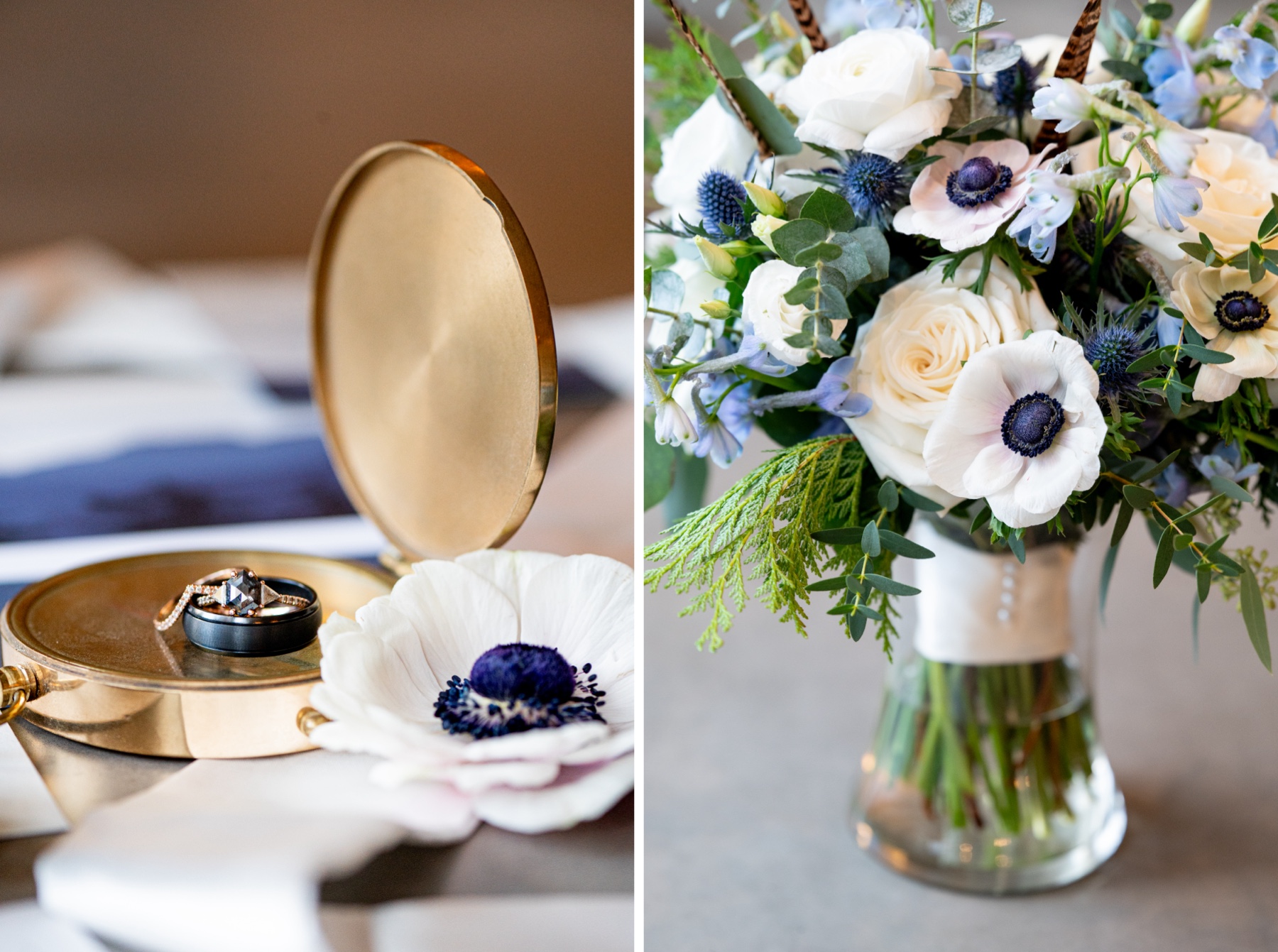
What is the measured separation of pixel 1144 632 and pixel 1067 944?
371mm

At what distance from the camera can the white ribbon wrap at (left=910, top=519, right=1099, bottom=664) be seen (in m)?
0.54

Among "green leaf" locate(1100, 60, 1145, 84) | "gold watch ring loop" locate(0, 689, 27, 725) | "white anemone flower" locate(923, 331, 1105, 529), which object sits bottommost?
"gold watch ring loop" locate(0, 689, 27, 725)

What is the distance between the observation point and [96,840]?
1.36 feet

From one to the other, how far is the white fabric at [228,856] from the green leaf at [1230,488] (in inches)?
12.6

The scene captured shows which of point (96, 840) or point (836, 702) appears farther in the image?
point (836, 702)

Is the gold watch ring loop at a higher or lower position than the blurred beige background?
lower

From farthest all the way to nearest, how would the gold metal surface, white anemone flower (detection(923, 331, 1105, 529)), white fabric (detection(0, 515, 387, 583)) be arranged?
white fabric (detection(0, 515, 387, 583)) → the gold metal surface → white anemone flower (detection(923, 331, 1105, 529))

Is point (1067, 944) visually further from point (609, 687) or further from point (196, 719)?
point (196, 719)

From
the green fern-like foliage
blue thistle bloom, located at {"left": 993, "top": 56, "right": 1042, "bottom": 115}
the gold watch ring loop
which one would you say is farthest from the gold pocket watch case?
blue thistle bloom, located at {"left": 993, "top": 56, "right": 1042, "bottom": 115}

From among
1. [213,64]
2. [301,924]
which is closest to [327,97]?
[213,64]

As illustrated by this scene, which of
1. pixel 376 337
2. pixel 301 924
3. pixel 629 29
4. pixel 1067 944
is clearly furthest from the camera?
pixel 629 29

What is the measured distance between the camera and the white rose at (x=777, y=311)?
1.26ft

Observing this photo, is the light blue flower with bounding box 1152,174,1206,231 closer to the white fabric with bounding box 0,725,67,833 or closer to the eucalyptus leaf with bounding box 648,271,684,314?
the eucalyptus leaf with bounding box 648,271,684,314

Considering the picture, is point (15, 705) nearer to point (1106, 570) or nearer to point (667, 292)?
point (667, 292)
